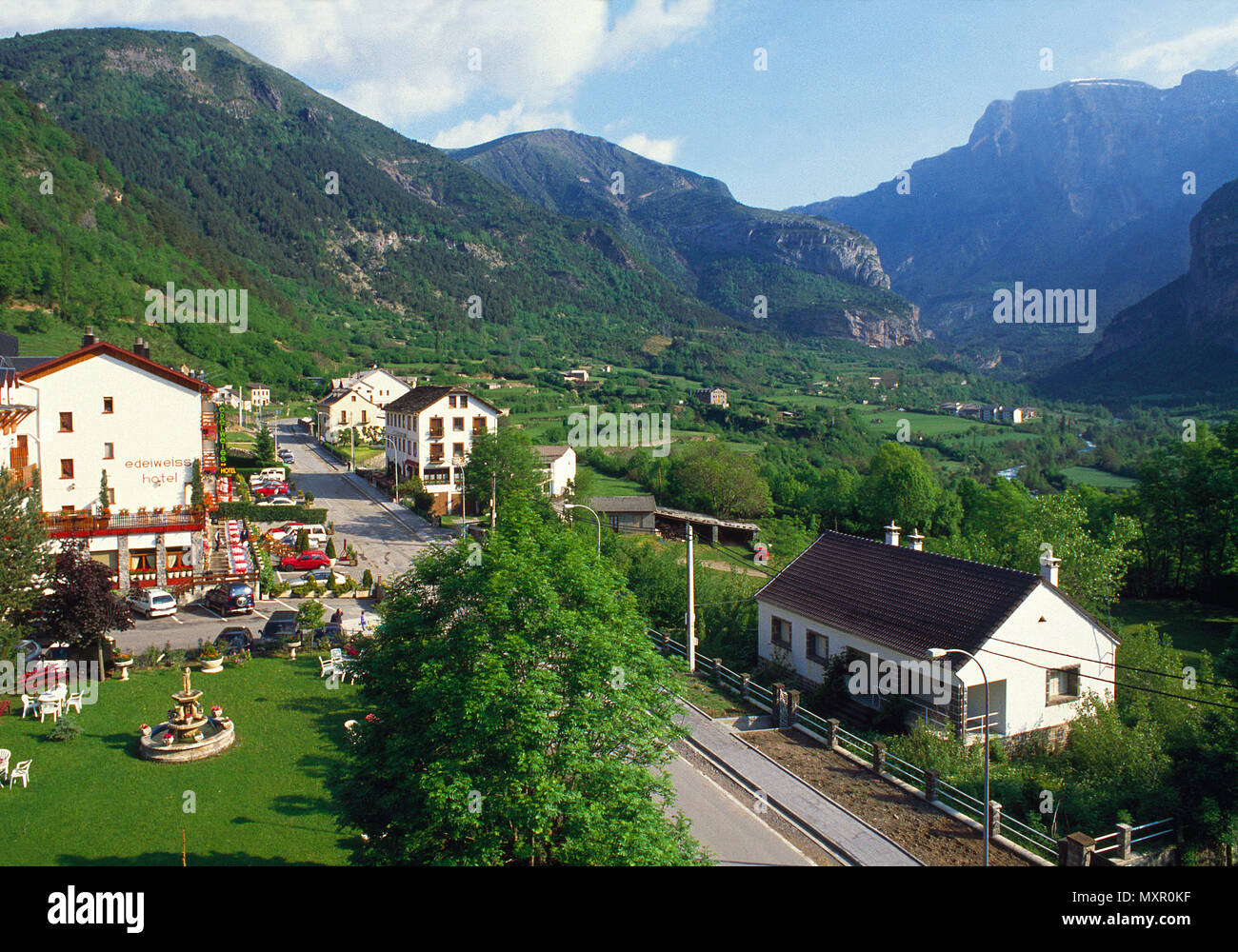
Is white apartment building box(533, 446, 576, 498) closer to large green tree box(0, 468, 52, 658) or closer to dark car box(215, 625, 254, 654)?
dark car box(215, 625, 254, 654)

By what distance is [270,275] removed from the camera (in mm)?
166250

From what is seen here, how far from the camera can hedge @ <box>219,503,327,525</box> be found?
44031 mm

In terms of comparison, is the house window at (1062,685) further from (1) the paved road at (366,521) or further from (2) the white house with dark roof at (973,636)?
(1) the paved road at (366,521)

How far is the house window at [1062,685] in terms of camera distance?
2209 cm

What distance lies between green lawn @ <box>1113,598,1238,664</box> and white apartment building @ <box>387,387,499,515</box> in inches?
1538

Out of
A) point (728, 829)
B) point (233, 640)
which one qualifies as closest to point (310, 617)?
point (233, 640)

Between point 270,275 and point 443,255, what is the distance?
148 ft

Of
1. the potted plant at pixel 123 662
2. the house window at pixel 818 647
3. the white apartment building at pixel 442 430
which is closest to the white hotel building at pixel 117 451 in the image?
the potted plant at pixel 123 662

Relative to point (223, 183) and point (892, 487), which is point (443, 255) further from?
point (892, 487)

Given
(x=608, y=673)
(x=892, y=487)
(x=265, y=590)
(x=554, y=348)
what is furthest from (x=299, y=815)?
(x=554, y=348)

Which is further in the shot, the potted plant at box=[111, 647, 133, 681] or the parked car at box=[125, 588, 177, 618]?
the parked car at box=[125, 588, 177, 618]

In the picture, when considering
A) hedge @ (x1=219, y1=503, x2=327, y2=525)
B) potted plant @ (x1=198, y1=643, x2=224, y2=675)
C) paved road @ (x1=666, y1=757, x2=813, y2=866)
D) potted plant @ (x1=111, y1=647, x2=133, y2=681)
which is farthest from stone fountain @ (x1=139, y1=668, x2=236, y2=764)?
hedge @ (x1=219, y1=503, x2=327, y2=525)
